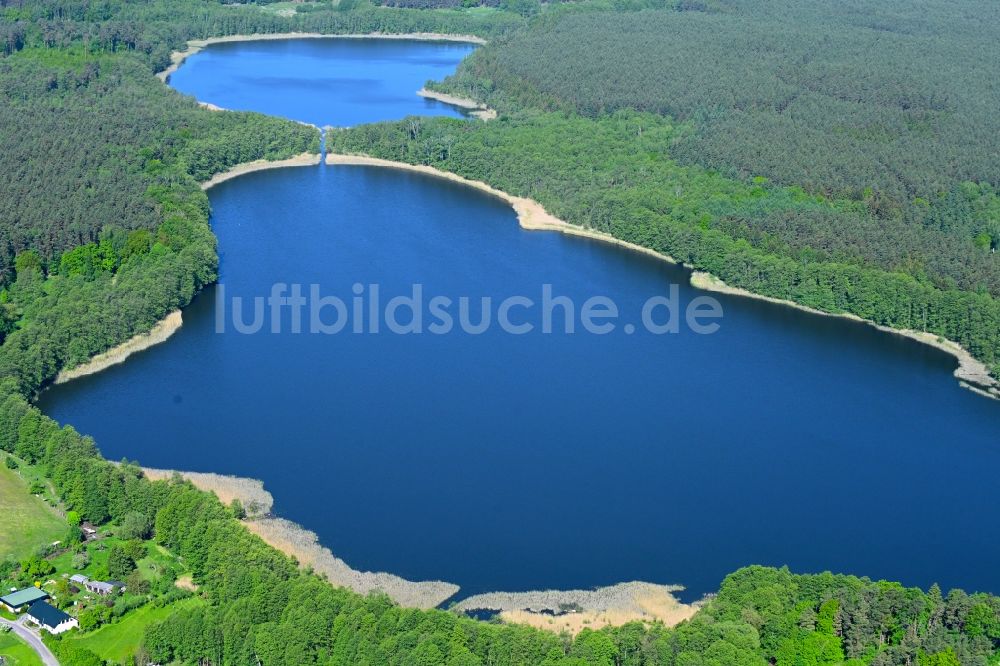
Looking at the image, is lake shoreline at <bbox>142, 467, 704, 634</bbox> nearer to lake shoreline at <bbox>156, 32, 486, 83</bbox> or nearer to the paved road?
the paved road

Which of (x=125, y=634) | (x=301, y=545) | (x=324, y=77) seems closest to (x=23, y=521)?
(x=125, y=634)

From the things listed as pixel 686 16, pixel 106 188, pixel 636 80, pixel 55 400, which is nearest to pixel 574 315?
Result: pixel 55 400

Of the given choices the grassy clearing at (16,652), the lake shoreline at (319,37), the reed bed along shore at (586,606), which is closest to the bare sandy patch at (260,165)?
the lake shoreline at (319,37)

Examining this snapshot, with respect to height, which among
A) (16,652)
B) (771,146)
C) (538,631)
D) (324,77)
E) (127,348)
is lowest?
(16,652)

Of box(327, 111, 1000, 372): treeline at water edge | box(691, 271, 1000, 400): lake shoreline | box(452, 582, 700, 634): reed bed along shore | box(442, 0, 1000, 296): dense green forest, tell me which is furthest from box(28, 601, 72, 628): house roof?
box(442, 0, 1000, 296): dense green forest

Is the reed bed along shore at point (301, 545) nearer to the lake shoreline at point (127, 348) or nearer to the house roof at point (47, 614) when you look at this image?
the house roof at point (47, 614)

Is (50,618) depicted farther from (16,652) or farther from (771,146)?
(771,146)
